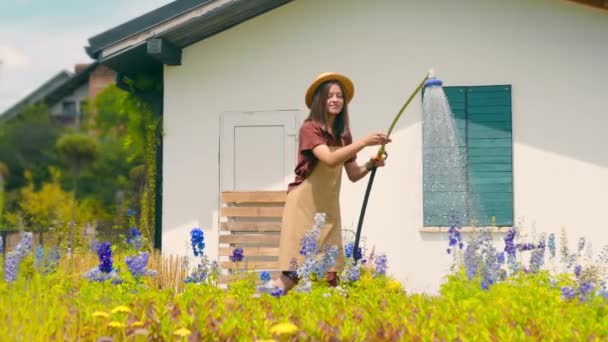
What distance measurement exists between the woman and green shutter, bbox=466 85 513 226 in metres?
3.40

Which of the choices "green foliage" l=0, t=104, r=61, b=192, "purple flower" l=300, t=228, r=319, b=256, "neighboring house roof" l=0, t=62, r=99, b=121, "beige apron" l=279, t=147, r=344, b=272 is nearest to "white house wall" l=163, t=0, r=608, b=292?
"beige apron" l=279, t=147, r=344, b=272

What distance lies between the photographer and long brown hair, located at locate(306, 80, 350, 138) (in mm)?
5699

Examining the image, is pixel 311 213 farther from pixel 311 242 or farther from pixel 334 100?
pixel 334 100

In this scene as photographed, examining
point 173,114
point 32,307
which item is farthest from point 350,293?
point 173,114

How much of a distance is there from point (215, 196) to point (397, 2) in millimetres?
2957

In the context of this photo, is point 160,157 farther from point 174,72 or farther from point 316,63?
point 316,63

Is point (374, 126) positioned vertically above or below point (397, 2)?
below

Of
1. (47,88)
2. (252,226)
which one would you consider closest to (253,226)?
(252,226)

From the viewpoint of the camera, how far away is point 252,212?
29.2 feet

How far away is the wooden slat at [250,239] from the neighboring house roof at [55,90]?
30.0 m

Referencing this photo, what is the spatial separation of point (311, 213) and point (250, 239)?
3.39m

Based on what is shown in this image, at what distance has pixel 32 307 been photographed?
4.07 metres

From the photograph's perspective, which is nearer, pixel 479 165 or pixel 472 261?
pixel 472 261

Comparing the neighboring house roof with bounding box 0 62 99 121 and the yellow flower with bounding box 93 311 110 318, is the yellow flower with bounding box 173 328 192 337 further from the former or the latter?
the neighboring house roof with bounding box 0 62 99 121
